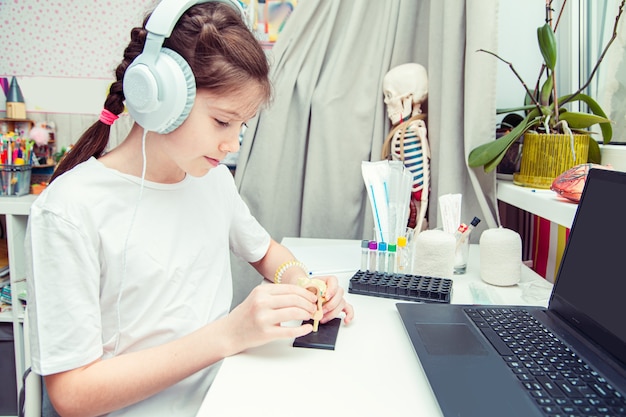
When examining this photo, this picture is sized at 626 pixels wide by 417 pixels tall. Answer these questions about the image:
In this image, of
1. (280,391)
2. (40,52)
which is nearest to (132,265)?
(280,391)

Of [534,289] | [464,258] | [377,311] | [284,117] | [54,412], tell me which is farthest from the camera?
[284,117]

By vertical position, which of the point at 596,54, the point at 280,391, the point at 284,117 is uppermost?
the point at 596,54

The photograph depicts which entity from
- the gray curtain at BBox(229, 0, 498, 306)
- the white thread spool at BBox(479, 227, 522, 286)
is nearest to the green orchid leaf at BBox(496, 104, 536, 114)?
the gray curtain at BBox(229, 0, 498, 306)

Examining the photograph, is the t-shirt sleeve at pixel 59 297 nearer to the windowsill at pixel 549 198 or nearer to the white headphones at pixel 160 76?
the white headphones at pixel 160 76

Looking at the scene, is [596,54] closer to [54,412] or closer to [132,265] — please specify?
[132,265]

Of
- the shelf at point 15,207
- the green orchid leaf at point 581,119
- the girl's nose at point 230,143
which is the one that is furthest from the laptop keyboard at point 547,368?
the shelf at point 15,207

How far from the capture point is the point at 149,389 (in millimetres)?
627

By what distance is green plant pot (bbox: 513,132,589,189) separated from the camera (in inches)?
41.4

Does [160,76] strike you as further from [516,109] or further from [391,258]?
[516,109]

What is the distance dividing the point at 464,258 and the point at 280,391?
629mm

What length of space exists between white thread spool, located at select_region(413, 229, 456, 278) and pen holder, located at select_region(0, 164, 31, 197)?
138 centimetres

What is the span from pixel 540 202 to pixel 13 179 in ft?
5.29

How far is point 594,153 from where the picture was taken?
1118mm

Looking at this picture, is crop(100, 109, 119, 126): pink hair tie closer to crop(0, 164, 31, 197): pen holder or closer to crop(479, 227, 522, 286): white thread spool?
crop(479, 227, 522, 286): white thread spool
